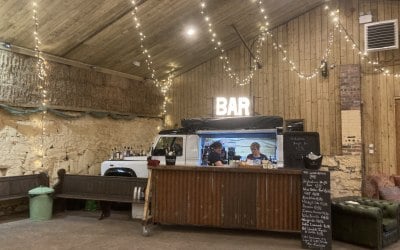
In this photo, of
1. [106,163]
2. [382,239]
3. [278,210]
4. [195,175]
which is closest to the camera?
[382,239]

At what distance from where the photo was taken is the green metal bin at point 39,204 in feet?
21.0

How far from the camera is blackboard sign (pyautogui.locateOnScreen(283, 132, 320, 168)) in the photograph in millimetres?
5418

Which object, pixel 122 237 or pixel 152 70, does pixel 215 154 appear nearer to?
pixel 122 237

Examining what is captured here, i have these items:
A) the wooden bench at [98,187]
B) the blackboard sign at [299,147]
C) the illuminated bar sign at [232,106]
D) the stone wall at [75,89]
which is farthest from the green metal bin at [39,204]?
the illuminated bar sign at [232,106]

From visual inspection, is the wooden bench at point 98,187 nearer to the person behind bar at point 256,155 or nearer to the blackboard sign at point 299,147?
the person behind bar at point 256,155

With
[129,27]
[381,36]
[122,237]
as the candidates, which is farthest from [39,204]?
[381,36]

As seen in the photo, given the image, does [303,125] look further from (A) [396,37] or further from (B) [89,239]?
(B) [89,239]

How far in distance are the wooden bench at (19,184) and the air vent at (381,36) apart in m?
7.71

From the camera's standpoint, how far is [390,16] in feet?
26.7

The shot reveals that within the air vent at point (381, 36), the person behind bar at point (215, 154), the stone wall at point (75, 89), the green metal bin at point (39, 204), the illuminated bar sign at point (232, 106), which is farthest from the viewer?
the illuminated bar sign at point (232, 106)

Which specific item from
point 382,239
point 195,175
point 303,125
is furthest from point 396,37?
point 195,175

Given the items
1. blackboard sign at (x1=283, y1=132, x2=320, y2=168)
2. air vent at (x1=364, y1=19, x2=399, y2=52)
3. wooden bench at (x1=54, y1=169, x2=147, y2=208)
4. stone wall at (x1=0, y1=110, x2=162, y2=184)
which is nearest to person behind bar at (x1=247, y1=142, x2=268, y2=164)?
blackboard sign at (x1=283, y1=132, x2=320, y2=168)

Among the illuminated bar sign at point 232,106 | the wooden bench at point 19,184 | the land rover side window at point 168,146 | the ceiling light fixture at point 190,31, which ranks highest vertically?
the ceiling light fixture at point 190,31

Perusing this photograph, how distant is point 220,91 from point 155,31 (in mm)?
3195
